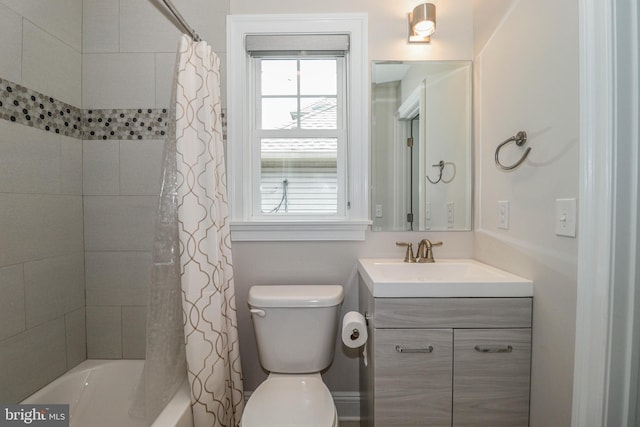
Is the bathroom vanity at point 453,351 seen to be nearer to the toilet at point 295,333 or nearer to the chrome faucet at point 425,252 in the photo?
the toilet at point 295,333

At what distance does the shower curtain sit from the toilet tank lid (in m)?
0.18

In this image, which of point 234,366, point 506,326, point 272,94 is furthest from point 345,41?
point 234,366

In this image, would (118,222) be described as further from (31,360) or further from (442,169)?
(442,169)

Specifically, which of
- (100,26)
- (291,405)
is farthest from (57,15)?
(291,405)

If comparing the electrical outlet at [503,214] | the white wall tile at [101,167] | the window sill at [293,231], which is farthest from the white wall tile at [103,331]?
the electrical outlet at [503,214]

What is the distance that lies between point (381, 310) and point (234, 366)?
2.49ft

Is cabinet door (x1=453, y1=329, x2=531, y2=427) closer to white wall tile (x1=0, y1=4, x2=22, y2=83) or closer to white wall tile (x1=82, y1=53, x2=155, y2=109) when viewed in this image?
white wall tile (x1=82, y1=53, x2=155, y2=109)

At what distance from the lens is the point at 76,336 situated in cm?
146

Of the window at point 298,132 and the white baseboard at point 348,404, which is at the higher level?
the window at point 298,132

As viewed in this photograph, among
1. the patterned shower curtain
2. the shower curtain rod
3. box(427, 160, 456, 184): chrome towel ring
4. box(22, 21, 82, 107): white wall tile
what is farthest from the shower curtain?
box(427, 160, 456, 184): chrome towel ring

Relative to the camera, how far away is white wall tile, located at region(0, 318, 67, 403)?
1133 mm

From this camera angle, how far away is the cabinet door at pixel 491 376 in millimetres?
1056

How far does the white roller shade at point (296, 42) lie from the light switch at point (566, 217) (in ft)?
4.13

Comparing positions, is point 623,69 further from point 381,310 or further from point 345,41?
point 345,41
